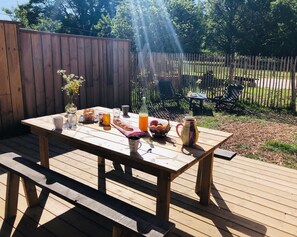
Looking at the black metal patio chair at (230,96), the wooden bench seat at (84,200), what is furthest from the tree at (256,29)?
the wooden bench seat at (84,200)

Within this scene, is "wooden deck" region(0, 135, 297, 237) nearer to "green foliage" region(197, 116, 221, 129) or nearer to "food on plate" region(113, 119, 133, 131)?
"food on plate" region(113, 119, 133, 131)

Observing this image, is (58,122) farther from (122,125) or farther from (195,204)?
(195,204)

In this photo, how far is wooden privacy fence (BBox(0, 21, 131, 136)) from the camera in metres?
4.28

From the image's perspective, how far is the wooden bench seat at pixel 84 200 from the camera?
4.77 ft

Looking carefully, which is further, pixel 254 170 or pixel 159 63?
pixel 159 63

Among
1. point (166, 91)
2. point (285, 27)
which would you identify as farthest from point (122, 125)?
point (285, 27)

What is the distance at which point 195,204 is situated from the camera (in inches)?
101

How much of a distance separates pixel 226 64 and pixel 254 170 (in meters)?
5.22

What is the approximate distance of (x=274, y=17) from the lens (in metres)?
26.1

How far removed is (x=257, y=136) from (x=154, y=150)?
10.9 ft

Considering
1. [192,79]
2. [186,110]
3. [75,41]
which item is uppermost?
[75,41]

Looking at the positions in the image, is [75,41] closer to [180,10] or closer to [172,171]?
[172,171]

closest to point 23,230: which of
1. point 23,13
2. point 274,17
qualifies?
point 274,17

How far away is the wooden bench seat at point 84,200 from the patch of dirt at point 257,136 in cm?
272
